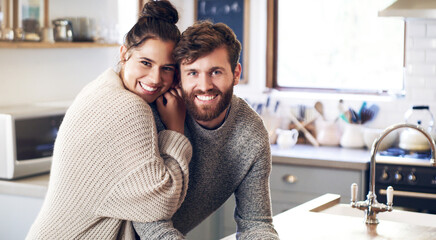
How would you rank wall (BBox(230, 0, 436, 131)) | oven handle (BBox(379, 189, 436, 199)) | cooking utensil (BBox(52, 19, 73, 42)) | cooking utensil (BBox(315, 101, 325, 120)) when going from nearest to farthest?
cooking utensil (BBox(52, 19, 73, 42))
oven handle (BBox(379, 189, 436, 199))
wall (BBox(230, 0, 436, 131))
cooking utensil (BBox(315, 101, 325, 120))

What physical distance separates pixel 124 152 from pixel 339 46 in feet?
11.2

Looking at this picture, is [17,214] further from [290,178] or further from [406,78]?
[406,78]

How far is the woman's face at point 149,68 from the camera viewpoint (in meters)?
2.13

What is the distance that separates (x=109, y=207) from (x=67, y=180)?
0.52 ft

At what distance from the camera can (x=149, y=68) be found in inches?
84.6

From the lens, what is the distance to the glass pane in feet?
16.2

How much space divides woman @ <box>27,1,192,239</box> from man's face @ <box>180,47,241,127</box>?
0.31 ft

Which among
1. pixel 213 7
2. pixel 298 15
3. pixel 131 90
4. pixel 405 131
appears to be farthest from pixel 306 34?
pixel 131 90

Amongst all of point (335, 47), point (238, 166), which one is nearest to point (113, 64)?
point (335, 47)

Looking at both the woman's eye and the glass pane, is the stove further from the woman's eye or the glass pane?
the woman's eye

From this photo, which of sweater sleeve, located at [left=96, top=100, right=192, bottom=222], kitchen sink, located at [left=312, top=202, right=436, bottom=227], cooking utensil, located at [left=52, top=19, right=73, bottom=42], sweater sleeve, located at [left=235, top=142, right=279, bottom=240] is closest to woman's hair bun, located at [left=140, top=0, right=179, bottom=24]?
sweater sleeve, located at [left=96, top=100, right=192, bottom=222]

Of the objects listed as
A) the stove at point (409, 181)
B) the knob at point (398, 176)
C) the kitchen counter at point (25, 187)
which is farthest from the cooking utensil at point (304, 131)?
the kitchen counter at point (25, 187)

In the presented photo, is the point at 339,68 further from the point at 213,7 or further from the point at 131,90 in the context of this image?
the point at 131,90

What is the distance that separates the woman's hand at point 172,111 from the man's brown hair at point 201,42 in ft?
0.55
